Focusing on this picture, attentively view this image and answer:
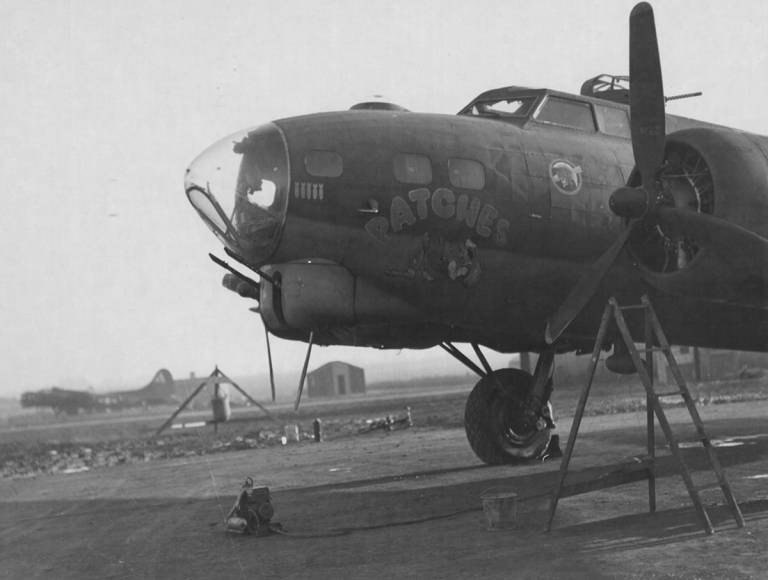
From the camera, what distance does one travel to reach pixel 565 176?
13.4 metres

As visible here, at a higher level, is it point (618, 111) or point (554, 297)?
point (618, 111)

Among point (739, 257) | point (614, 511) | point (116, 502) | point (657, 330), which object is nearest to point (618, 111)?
point (739, 257)

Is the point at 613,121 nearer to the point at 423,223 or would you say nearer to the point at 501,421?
the point at 423,223

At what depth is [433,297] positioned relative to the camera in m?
12.5

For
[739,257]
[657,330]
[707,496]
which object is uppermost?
[739,257]

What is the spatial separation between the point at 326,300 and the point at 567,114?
565cm

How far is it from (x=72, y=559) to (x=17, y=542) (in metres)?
2.15

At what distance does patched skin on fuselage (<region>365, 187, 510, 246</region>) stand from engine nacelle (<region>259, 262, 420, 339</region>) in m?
0.81

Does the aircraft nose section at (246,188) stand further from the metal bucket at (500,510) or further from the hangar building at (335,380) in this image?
the hangar building at (335,380)

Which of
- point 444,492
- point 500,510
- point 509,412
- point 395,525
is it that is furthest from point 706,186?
point 395,525

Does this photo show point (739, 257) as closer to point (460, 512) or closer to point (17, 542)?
point (460, 512)

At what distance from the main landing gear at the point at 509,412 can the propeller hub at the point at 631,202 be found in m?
4.80

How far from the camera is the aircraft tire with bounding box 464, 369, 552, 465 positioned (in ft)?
49.5

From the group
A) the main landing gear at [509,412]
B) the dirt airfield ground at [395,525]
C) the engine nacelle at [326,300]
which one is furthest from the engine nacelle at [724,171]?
the engine nacelle at [326,300]
